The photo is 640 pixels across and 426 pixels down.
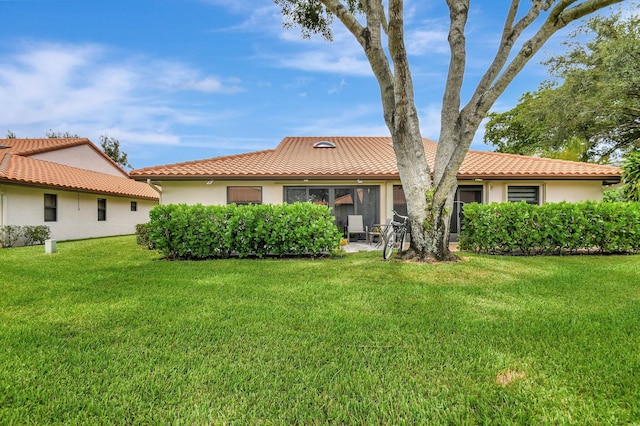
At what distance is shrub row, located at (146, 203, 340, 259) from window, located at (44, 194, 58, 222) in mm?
9530

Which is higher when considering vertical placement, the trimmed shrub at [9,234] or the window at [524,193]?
the window at [524,193]

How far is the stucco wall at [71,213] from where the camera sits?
1278cm

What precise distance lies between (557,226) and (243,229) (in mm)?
Answer: 8252

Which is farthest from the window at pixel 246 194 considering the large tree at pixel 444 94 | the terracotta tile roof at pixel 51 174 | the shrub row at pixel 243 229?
the terracotta tile roof at pixel 51 174

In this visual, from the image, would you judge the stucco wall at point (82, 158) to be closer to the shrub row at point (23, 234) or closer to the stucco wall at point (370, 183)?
the shrub row at point (23, 234)

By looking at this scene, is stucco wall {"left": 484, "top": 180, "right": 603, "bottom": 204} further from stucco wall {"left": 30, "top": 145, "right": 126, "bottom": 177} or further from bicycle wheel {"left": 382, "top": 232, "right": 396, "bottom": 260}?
stucco wall {"left": 30, "top": 145, "right": 126, "bottom": 177}

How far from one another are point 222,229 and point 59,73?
12811 mm

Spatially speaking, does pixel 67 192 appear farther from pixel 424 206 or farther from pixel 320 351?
pixel 320 351

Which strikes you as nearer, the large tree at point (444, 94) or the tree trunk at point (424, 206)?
the large tree at point (444, 94)

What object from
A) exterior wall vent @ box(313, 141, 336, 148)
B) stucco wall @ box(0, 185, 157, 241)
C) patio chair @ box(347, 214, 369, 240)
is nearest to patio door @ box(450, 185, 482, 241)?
patio chair @ box(347, 214, 369, 240)

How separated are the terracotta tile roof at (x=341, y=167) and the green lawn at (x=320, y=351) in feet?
20.3

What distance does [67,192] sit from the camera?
50.5 ft

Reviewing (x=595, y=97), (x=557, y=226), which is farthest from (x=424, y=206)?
(x=595, y=97)

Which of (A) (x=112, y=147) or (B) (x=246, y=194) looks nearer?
(B) (x=246, y=194)
